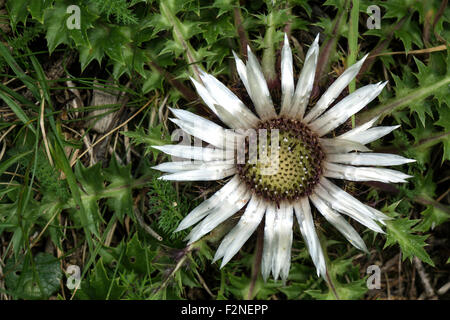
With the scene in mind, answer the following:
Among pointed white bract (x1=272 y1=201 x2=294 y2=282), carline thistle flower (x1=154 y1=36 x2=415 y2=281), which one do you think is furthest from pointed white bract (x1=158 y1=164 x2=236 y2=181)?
pointed white bract (x1=272 y1=201 x2=294 y2=282)

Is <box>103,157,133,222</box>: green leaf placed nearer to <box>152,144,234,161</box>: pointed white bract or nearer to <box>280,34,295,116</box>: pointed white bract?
<box>152,144,234,161</box>: pointed white bract

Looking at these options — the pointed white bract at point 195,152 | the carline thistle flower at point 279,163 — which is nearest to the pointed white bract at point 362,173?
the carline thistle flower at point 279,163

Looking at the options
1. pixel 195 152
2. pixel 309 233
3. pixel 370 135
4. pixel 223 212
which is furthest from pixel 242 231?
pixel 370 135

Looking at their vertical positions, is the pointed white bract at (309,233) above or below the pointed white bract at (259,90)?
below

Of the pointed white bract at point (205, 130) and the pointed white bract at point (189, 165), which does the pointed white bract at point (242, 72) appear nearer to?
the pointed white bract at point (205, 130)
